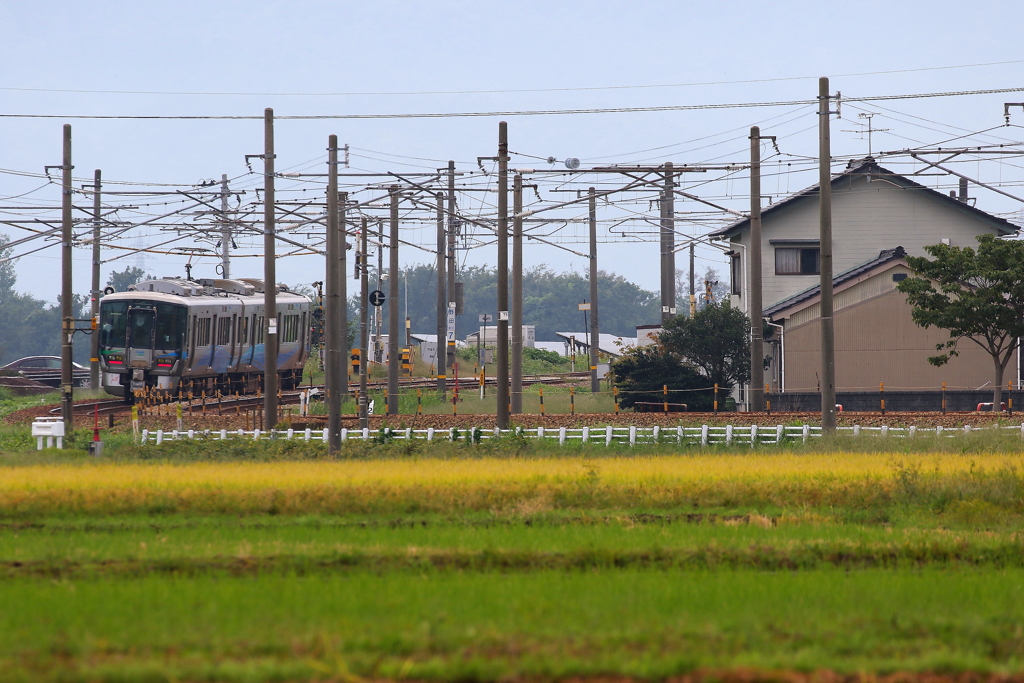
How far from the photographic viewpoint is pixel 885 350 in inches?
1471

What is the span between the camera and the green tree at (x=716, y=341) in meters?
36.2

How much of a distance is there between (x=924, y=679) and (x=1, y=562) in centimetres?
858

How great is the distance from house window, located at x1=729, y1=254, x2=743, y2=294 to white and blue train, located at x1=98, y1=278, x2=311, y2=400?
17126mm

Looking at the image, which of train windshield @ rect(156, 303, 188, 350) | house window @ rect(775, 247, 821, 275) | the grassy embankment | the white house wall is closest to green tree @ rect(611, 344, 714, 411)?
the white house wall

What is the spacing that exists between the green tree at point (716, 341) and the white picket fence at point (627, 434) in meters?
8.45

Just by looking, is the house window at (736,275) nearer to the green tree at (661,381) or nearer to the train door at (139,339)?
the green tree at (661,381)

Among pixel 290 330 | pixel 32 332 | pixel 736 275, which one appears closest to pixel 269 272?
pixel 290 330

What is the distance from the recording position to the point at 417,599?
9.74m

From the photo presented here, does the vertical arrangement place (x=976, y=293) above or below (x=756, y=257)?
below

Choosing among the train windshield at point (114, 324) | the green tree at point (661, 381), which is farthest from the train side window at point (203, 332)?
the green tree at point (661, 381)

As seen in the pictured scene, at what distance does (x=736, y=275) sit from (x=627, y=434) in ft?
58.6

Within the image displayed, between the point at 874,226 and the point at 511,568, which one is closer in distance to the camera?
the point at 511,568

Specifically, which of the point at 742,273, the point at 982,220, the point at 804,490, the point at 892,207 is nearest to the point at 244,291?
the point at 742,273

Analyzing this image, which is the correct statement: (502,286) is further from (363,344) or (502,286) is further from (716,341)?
(716,341)
